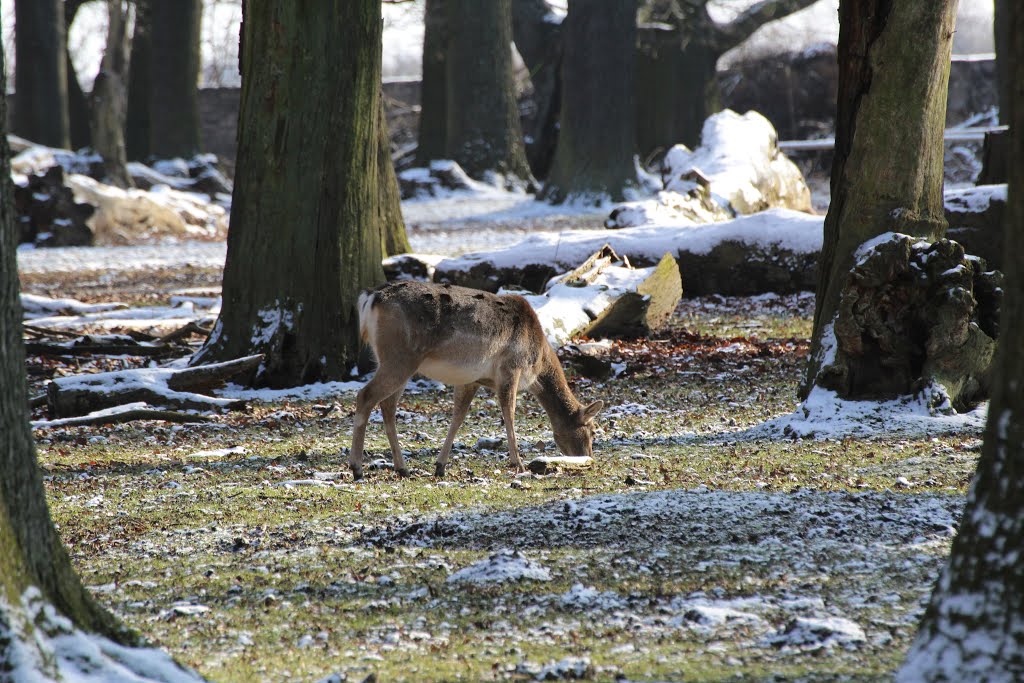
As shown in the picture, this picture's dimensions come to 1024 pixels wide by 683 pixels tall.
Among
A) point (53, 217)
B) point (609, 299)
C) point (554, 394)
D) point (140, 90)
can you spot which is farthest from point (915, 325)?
point (140, 90)

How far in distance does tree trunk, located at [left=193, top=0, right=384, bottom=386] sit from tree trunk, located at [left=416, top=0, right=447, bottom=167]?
22.8m

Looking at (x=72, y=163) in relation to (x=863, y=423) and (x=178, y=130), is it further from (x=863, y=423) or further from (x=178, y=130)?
(x=863, y=423)

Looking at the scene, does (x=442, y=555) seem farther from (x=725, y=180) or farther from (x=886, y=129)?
(x=725, y=180)

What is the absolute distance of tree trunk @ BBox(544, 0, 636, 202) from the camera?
28172 millimetres

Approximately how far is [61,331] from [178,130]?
22131mm

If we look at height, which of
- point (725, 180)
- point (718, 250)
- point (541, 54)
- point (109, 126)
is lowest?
point (718, 250)

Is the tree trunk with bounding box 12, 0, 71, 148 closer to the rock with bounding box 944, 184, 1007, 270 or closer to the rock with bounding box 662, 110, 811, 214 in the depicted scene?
the rock with bounding box 662, 110, 811, 214

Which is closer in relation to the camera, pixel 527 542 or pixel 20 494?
pixel 20 494

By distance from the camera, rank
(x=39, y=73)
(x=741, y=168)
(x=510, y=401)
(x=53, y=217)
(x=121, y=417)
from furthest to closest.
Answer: (x=39, y=73)
(x=53, y=217)
(x=741, y=168)
(x=121, y=417)
(x=510, y=401)

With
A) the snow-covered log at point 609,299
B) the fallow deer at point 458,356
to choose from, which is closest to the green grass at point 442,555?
the fallow deer at point 458,356

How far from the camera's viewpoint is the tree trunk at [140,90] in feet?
119

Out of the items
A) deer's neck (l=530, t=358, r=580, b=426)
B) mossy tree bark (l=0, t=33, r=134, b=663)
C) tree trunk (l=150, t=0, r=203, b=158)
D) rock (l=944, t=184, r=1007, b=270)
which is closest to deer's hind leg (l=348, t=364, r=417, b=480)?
deer's neck (l=530, t=358, r=580, b=426)

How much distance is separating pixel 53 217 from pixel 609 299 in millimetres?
15918

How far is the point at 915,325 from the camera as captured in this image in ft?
25.8
